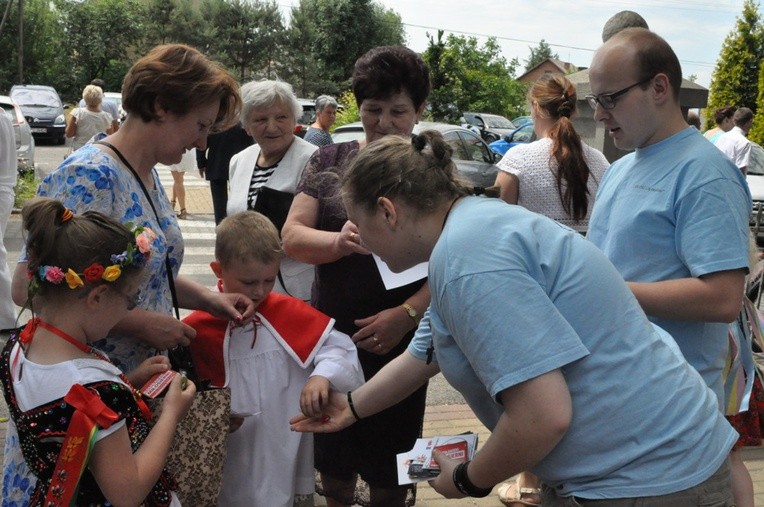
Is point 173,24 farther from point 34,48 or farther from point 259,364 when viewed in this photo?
point 259,364

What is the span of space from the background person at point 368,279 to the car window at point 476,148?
1299 centimetres

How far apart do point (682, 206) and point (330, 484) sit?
1.76 metres

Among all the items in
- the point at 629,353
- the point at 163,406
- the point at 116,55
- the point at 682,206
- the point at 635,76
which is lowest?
the point at 116,55

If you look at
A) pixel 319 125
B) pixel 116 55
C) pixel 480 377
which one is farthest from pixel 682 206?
pixel 116 55

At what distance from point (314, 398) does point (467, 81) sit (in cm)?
3065

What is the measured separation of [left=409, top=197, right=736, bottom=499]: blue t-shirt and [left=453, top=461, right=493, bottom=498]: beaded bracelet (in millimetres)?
166

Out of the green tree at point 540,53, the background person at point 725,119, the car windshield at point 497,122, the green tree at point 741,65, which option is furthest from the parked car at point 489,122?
the green tree at point 540,53

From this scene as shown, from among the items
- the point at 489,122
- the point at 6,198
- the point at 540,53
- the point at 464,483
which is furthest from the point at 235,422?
the point at 540,53

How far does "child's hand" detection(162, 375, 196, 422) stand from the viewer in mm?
2282

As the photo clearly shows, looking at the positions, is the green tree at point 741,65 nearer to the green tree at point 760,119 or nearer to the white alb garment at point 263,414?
the green tree at point 760,119

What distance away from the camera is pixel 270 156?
13.6 feet

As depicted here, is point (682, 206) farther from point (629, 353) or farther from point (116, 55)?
point (116, 55)

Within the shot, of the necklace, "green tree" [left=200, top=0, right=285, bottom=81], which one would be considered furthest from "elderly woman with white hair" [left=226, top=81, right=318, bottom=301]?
"green tree" [left=200, top=0, right=285, bottom=81]

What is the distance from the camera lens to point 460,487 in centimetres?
198
